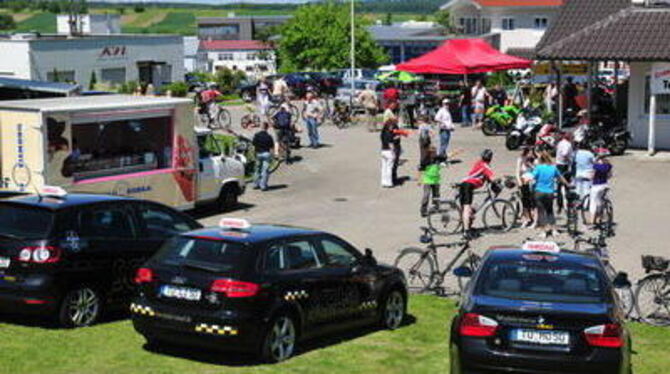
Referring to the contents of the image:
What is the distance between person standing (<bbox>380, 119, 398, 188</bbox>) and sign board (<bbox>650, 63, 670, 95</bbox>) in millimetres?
9415

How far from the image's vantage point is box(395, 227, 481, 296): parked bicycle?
15297 millimetres

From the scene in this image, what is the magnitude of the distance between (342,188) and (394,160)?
1.49 m

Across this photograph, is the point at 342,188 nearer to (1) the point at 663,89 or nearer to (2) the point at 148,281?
(1) the point at 663,89

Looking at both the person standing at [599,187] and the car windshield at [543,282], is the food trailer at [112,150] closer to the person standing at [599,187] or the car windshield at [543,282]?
the person standing at [599,187]

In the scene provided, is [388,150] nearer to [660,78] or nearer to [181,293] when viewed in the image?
[660,78]

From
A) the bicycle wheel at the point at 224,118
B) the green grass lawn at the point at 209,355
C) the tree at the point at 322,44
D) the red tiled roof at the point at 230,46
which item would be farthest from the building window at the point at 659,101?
the red tiled roof at the point at 230,46

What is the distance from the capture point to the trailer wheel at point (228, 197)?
79.4ft

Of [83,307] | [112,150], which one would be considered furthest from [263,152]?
[83,307]

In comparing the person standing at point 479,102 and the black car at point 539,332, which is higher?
the person standing at point 479,102

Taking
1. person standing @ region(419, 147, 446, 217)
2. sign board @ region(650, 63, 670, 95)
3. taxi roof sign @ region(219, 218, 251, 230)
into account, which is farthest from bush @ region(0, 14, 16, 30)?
→ taxi roof sign @ region(219, 218, 251, 230)

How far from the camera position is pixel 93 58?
202 feet

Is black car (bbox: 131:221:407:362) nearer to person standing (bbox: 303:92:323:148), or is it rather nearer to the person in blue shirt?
the person in blue shirt

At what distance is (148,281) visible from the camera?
11.2m

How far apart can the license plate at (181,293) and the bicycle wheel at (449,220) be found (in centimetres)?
1031
